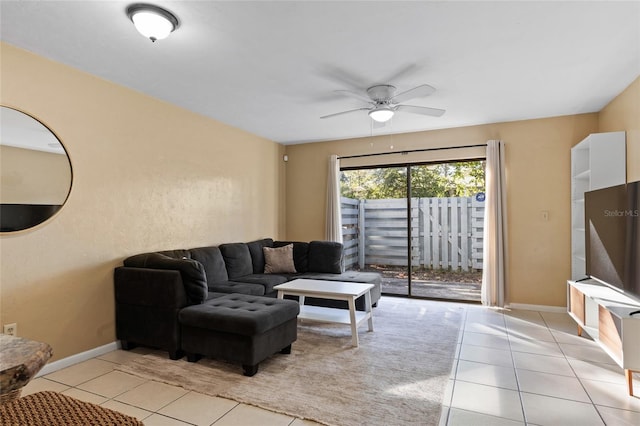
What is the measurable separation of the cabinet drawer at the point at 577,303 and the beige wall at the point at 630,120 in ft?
3.94

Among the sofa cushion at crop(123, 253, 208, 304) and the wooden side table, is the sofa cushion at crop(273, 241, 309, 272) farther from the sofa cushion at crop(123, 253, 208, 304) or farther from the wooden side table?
the wooden side table

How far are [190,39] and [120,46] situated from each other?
0.58 metres

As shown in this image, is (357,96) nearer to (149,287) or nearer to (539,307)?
(149,287)

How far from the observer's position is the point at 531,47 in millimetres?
2738

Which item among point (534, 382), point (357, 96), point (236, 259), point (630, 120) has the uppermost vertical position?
point (357, 96)

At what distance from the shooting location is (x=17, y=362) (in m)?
0.74

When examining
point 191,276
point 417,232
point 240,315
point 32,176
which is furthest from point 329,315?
point 32,176

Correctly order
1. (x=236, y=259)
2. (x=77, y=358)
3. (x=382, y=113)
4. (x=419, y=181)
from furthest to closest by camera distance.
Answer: (x=419, y=181)
(x=236, y=259)
(x=382, y=113)
(x=77, y=358)

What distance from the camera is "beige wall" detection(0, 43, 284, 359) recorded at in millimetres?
2740

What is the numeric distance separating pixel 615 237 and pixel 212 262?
3.96 m

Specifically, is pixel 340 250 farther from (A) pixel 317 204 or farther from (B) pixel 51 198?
(B) pixel 51 198

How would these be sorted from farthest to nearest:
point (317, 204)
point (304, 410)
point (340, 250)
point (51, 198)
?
point (317, 204) → point (340, 250) → point (51, 198) → point (304, 410)

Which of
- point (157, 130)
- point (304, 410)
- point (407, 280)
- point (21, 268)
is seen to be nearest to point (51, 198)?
point (21, 268)

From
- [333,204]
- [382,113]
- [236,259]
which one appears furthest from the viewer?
[333,204]
